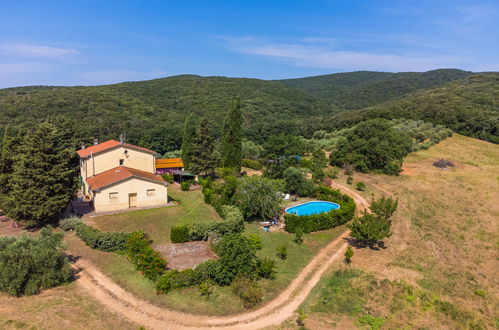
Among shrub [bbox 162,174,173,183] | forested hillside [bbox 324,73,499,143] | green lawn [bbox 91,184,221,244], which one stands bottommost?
green lawn [bbox 91,184,221,244]

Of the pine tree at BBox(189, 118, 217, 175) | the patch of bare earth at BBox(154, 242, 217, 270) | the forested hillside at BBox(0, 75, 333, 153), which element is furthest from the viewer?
the forested hillside at BBox(0, 75, 333, 153)

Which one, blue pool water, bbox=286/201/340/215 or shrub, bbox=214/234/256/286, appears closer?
shrub, bbox=214/234/256/286

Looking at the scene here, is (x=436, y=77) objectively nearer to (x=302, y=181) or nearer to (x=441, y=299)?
(x=302, y=181)

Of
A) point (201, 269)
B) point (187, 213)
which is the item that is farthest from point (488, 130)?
point (201, 269)

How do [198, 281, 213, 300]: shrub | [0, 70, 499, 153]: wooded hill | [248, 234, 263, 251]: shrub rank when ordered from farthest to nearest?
[0, 70, 499, 153]: wooded hill < [248, 234, 263, 251]: shrub < [198, 281, 213, 300]: shrub

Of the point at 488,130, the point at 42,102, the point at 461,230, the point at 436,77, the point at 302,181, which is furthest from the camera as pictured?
the point at 436,77

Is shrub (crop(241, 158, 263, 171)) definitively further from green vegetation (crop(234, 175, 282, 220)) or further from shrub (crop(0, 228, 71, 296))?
shrub (crop(0, 228, 71, 296))

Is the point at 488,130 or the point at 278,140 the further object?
the point at 488,130

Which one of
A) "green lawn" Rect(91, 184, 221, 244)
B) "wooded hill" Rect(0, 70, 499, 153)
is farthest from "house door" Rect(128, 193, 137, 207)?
"wooded hill" Rect(0, 70, 499, 153)
